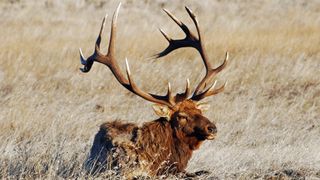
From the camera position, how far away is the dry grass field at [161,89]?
283 inches

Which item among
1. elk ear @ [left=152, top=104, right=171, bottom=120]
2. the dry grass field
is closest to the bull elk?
elk ear @ [left=152, top=104, right=171, bottom=120]

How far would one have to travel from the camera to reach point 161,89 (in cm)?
1319

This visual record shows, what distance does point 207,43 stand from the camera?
54.8 ft

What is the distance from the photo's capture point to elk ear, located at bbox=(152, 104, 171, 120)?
20.3ft

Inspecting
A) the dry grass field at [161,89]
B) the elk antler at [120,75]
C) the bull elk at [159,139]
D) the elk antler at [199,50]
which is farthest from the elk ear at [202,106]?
the dry grass field at [161,89]

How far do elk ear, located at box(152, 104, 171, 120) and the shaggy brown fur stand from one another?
41mm

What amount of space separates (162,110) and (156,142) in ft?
0.87

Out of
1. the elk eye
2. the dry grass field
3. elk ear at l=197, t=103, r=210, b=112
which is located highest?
elk ear at l=197, t=103, r=210, b=112

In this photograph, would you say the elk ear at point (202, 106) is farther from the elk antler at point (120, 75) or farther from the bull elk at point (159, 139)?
the elk antler at point (120, 75)

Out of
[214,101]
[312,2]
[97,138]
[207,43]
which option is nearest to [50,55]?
[207,43]

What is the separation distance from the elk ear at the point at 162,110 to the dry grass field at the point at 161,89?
597 millimetres

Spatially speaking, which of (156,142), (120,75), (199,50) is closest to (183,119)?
(156,142)

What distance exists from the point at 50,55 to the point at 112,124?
9.34 metres

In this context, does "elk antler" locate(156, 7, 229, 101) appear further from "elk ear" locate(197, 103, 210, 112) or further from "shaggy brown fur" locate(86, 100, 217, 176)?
"shaggy brown fur" locate(86, 100, 217, 176)
